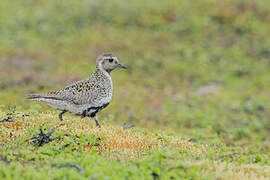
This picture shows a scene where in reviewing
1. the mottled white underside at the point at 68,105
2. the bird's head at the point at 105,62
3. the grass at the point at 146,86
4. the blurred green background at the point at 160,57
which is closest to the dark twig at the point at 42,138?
the grass at the point at 146,86

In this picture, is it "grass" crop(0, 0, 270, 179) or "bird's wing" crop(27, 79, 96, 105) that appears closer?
"grass" crop(0, 0, 270, 179)

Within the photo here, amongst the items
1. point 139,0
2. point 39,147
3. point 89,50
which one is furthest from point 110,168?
point 139,0

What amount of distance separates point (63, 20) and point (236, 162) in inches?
985

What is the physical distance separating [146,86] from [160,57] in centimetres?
462

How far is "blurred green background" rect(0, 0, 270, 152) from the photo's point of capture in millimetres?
17969

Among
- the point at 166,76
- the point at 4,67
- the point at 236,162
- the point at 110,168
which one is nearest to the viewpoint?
the point at 110,168

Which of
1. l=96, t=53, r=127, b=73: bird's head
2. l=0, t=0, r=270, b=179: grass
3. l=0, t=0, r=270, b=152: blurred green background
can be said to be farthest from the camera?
l=0, t=0, r=270, b=152: blurred green background

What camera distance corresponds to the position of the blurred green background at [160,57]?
18.0 metres

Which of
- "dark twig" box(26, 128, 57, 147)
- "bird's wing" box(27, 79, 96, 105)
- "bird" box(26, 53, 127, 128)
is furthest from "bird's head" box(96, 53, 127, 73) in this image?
"dark twig" box(26, 128, 57, 147)

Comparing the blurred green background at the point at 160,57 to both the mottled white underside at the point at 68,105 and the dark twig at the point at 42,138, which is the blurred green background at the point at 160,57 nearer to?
the mottled white underside at the point at 68,105

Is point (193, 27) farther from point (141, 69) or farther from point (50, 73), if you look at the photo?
point (50, 73)

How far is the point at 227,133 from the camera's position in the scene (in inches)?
627

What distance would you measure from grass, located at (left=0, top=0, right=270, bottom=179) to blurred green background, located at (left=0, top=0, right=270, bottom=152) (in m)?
0.08

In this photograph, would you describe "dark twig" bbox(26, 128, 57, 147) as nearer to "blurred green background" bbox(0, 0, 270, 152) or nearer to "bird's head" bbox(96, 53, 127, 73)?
"bird's head" bbox(96, 53, 127, 73)
